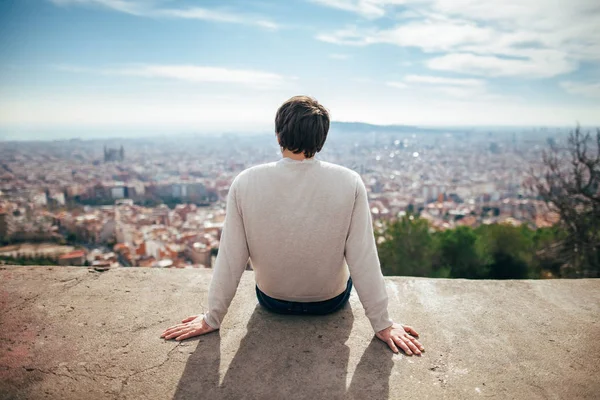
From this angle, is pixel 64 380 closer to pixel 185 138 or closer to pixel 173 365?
pixel 173 365

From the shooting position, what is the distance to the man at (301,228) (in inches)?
53.9

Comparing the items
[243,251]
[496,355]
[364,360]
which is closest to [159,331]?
[243,251]

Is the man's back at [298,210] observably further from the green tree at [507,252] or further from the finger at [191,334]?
the green tree at [507,252]

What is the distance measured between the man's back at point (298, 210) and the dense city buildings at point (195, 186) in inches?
486

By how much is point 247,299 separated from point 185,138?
59.4 m

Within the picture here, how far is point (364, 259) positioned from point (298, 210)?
0.34 meters

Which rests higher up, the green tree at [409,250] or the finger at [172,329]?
the finger at [172,329]

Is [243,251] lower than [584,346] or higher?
higher

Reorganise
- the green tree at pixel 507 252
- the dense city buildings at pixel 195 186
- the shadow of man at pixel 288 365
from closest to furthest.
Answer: the shadow of man at pixel 288 365 → the green tree at pixel 507 252 → the dense city buildings at pixel 195 186

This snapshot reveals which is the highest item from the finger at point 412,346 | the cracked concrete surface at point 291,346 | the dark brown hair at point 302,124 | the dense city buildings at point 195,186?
the dark brown hair at point 302,124

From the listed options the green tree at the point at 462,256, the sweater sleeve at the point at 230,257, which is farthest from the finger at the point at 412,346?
the green tree at the point at 462,256

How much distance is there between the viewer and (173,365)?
1.33m

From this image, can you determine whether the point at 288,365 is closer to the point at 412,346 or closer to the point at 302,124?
the point at 412,346

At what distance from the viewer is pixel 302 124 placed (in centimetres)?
131
